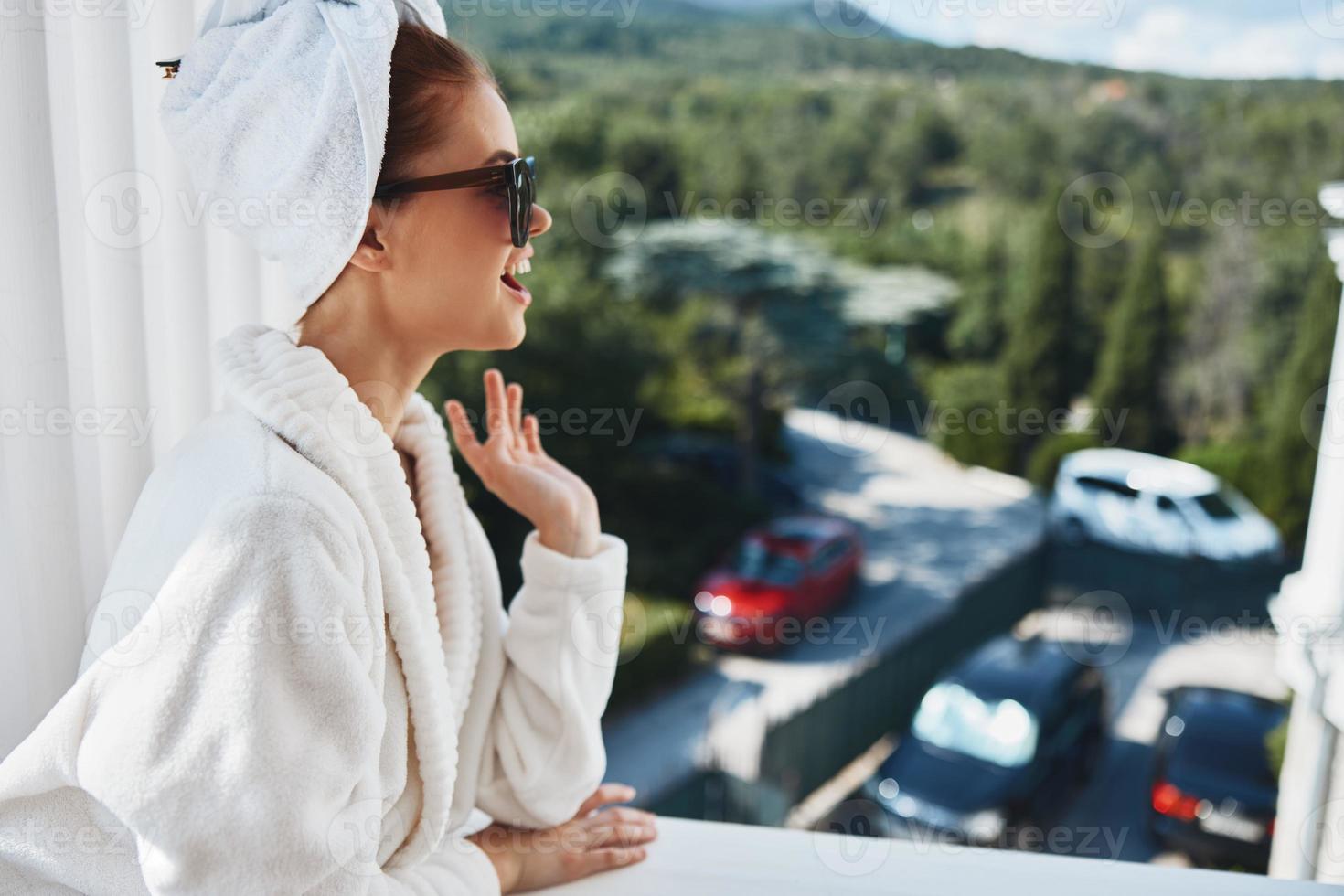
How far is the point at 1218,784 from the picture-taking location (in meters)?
3.47

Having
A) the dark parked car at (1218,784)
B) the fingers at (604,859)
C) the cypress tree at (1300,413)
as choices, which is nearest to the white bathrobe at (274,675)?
the fingers at (604,859)

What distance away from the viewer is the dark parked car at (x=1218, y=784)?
11.0 ft

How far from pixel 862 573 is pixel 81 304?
552 centimetres

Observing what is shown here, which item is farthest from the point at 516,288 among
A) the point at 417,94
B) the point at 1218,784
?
the point at 1218,784

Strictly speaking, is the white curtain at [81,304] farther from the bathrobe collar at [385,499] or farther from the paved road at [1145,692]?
the paved road at [1145,692]

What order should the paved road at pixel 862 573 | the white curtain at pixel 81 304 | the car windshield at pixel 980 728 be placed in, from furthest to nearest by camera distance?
the paved road at pixel 862 573, the car windshield at pixel 980 728, the white curtain at pixel 81 304

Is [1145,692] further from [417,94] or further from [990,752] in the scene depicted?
[417,94]

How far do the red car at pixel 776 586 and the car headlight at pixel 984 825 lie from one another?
71.7 inches

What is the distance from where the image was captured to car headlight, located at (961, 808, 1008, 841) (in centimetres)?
337

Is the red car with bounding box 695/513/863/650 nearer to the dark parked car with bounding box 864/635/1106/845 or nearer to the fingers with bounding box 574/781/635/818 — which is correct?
the dark parked car with bounding box 864/635/1106/845

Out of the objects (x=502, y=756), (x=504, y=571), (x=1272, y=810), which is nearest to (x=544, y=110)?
(x=504, y=571)

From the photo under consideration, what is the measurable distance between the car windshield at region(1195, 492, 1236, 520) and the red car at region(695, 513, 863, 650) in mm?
1793

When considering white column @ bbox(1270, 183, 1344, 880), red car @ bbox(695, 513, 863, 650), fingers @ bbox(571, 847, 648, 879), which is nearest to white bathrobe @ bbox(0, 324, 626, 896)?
fingers @ bbox(571, 847, 648, 879)

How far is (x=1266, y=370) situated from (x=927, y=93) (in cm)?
263
